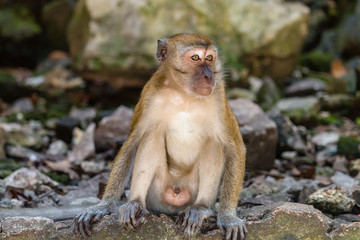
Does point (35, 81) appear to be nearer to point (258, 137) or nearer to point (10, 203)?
point (258, 137)

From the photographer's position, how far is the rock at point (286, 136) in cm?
618

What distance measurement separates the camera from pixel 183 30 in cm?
869

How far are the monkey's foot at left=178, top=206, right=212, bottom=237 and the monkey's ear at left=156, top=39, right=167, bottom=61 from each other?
3.62ft

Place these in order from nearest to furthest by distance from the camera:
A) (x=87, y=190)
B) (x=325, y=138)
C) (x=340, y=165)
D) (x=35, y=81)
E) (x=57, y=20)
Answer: (x=87, y=190)
(x=340, y=165)
(x=325, y=138)
(x=35, y=81)
(x=57, y=20)

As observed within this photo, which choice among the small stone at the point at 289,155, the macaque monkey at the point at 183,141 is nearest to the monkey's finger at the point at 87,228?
the macaque monkey at the point at 183,141

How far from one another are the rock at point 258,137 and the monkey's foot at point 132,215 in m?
2.28

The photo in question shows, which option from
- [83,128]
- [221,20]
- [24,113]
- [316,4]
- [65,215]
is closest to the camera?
[65,215]

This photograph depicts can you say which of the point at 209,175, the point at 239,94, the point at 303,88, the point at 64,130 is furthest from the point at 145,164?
the point at 303,88

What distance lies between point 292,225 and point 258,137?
2.38m

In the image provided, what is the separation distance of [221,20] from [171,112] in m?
5.70

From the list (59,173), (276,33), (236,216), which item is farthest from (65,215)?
(276,33)

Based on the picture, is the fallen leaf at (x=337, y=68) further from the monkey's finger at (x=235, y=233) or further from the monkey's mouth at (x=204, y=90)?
the monkey's finger at (x=235, y=233)

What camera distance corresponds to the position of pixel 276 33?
910cm

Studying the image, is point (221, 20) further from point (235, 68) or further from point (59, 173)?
point (59, 173)
